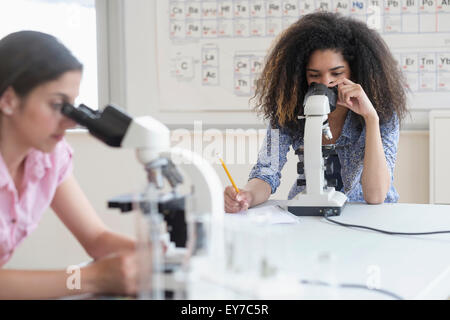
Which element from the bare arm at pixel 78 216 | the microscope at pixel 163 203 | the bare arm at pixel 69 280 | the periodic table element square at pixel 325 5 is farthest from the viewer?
the periodic table element square at pixel 325 5

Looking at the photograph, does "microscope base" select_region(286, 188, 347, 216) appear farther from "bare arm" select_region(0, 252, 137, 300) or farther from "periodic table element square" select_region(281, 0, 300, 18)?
"periodic table element square" select_region(281, 0, 300, 18)

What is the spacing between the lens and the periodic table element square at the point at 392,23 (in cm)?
271

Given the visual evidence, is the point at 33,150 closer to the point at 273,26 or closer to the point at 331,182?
the point at 331,182

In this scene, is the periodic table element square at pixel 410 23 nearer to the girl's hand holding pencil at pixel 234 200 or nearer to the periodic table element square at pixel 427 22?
the periodic table element square at pixel 427 22

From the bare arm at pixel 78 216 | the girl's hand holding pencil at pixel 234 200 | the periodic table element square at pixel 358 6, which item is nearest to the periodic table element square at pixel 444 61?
the periodic table element square at pixel 358 6

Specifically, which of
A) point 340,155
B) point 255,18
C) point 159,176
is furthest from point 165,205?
point 255,18

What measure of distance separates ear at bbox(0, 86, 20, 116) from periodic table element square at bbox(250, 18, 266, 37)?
6.69 ft

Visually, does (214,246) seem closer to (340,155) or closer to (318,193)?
(318,193)

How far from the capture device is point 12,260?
41.4 inches

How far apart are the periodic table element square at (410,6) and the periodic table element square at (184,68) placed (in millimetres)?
1118

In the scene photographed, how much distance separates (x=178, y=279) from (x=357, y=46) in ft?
4.46

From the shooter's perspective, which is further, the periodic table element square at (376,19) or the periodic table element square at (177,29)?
the periodic table element square at (177,29)

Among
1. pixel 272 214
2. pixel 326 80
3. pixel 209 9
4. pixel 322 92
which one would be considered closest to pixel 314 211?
pixel 272 214

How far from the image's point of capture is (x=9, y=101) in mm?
949
